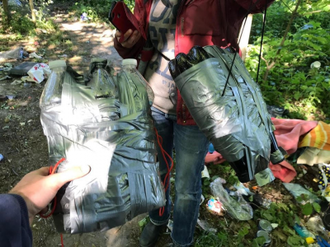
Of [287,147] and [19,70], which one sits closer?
[287,147]

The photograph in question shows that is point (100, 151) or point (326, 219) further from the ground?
point (100, 151)

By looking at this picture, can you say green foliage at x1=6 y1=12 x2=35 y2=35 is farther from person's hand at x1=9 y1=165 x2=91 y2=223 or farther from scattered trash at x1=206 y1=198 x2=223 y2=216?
person's hand at x1=9 y1=165 x2=91 y2=223

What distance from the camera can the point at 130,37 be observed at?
1293 mm

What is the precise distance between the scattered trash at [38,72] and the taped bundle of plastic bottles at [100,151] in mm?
3357

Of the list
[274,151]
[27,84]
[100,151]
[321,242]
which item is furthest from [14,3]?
[321,242]

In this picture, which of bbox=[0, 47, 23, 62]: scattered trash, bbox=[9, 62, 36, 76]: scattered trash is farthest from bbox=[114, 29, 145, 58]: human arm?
bbox=[0, 47, 23, 62]: scattered trash

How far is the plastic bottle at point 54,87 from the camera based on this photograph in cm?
97

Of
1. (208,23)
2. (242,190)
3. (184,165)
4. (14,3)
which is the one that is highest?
(14,3)

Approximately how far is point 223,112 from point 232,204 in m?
1.49

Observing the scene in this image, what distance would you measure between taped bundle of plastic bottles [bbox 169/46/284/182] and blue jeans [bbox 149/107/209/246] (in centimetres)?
28

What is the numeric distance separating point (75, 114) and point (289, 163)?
99.3 inches

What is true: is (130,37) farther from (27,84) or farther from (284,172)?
(27,84)

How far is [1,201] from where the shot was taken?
632 millimetres

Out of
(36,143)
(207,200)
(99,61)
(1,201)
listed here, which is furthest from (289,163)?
(36,143)
